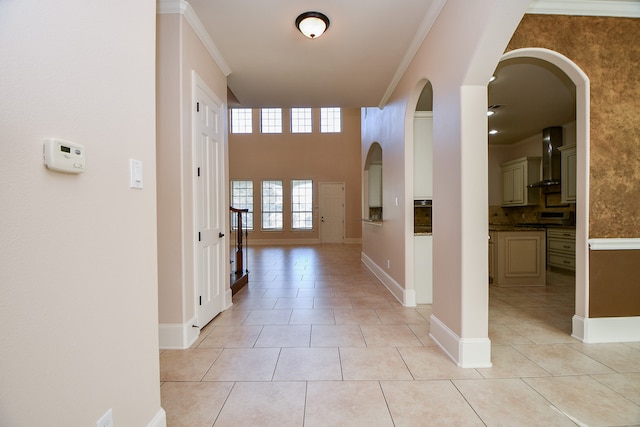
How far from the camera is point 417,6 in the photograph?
2.57 metres

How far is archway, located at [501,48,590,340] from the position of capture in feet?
8.61

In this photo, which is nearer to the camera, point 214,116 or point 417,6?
point 417,6

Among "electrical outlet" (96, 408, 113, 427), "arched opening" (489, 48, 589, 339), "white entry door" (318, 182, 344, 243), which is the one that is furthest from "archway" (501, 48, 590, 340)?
"white entry door" (318, 182, 344, 243)

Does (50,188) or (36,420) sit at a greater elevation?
(50,188)

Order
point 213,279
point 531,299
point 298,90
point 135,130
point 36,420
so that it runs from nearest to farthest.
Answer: point 36,420 < point 135,130 < point 213,279 < point 531,299 < point 298,90

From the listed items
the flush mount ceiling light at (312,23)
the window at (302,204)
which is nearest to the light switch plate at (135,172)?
the flush mount ceiling light at (312,23)

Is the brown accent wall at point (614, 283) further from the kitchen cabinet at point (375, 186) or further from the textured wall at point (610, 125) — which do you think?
the kitchen cabinet at point (375, 186)

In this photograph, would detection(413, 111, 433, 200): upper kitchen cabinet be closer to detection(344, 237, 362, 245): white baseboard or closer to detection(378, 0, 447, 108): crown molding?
detection(378, 0, 447, 108): crown molding

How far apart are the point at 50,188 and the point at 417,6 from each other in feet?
9.63

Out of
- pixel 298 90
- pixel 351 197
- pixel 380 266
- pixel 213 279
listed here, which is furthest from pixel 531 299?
pixel 351 197

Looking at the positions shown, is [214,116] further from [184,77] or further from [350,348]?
[350,348]

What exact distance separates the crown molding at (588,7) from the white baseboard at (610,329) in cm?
274

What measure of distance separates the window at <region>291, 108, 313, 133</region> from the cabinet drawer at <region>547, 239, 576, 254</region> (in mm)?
8055

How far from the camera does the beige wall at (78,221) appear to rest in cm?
81
